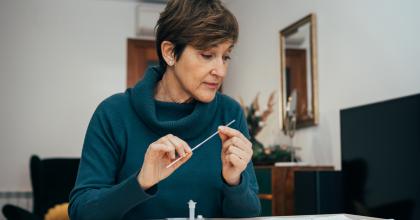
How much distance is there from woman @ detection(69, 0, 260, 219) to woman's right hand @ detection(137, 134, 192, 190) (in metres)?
0.08

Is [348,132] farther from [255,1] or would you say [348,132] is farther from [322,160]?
[255,1]

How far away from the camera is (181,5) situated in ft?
3.72

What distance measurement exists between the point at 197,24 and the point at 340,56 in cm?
199

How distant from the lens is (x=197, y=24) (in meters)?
1.11

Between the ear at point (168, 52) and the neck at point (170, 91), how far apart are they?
0.04 meters

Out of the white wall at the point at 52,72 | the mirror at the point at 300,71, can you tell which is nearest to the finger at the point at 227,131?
the mirror at the point at 300,71

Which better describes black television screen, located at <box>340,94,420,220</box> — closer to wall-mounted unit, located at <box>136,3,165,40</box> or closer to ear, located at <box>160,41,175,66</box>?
ear, located at <box>160,41,175,66</box>

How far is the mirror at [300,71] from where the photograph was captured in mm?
3225

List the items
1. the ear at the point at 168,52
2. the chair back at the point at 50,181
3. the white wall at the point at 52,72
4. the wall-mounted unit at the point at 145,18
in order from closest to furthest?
the ear at the point at 168,52, the chair back at the point at 50,181, the white wall at the point at 52,72, the wall-mounted unit at the point at 145,18

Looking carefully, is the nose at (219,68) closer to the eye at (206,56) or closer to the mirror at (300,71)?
the eye at (206,56)

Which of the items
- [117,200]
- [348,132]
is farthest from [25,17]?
[117,200]

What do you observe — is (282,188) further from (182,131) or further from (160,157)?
(160,157)

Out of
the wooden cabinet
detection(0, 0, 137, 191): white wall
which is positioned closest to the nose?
the wooden cabinet

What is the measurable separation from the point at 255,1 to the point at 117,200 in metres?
3.55
